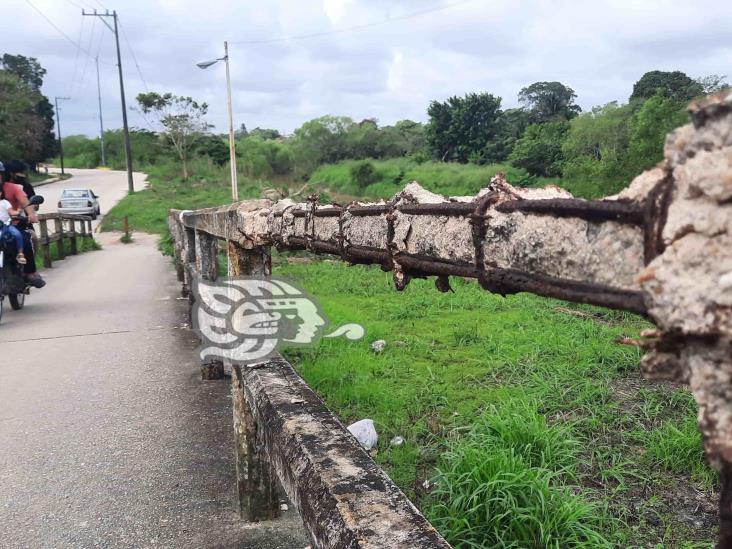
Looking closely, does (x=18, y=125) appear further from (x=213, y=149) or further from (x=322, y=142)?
(x=322, y=142)

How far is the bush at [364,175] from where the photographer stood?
3609 centimetres

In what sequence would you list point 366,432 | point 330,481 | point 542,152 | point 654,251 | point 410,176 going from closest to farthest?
point 654,251
point 330,481
point 366,432
point 542,152
point 410,176

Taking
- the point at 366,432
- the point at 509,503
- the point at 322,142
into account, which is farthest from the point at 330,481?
the point at 322,142

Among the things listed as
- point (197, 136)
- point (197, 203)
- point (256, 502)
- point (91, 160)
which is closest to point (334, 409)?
point (256, 502)

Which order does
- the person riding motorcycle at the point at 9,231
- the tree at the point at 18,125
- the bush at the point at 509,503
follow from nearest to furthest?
the bush at the point at 509,503
the person riding motorcycle at the point at 9,231
the tree at the point at 18,125

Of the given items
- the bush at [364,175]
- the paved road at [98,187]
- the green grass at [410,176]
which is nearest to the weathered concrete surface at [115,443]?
the paved road at [98,187]

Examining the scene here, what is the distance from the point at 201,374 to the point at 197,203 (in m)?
21.0

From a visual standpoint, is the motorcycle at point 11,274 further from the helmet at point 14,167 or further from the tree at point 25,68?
the tree at point 25,68

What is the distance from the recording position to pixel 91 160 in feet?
184

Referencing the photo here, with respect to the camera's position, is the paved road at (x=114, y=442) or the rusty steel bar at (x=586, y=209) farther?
the paved road at (x=114, y=442)

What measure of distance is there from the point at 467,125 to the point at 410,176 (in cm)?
996

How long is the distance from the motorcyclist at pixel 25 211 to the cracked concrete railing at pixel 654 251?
749 centimetres

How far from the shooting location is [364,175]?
36250 mm

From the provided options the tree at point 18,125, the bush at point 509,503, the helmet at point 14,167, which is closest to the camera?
the bush at point 509,503
